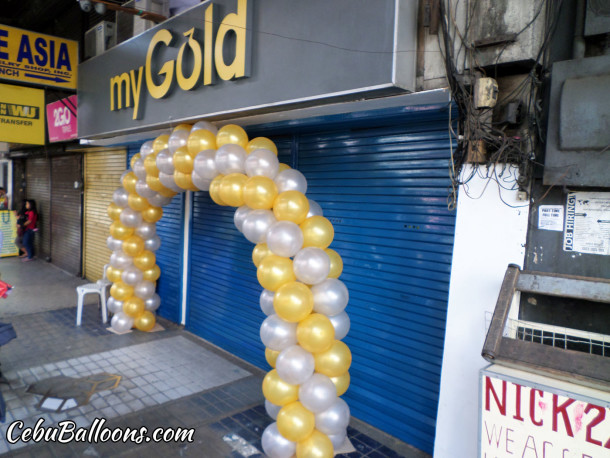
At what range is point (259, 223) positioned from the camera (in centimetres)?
380

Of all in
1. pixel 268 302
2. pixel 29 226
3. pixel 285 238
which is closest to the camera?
pixel 285 238

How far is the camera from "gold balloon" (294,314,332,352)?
3.53 meters

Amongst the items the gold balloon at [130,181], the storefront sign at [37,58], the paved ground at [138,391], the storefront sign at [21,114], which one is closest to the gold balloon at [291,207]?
the paved ground at [138,391]

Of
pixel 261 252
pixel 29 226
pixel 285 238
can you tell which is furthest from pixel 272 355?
pixel 29 226

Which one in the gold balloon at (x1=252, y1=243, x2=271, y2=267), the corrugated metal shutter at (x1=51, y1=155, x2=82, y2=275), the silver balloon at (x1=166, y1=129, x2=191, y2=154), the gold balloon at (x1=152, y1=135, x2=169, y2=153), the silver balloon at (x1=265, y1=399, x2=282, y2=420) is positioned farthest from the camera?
the corrugated metal shutter at (x1=51, y1=155, x2=82, y2=275)

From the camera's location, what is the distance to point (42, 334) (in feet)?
22.4

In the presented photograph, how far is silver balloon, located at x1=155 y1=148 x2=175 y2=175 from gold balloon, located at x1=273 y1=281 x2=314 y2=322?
8.11 ft

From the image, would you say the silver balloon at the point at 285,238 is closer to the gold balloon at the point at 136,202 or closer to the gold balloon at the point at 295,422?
the gold balloon at the point at 295,422

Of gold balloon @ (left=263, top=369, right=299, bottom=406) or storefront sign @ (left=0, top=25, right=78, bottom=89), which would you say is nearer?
gold balloon @ (left=263, top=369, right=299, bottom=406)

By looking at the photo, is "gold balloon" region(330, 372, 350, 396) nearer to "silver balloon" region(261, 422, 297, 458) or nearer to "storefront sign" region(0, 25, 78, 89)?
"silver balloon" region(261, 422, 297, 458)

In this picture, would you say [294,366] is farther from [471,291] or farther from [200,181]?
[200,181]

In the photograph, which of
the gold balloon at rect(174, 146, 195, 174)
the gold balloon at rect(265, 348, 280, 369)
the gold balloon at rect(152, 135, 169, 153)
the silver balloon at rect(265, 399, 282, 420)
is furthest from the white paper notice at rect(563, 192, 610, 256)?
the gold balloon at rect(152, 135, 169, 153)

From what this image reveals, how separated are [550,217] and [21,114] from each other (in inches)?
348

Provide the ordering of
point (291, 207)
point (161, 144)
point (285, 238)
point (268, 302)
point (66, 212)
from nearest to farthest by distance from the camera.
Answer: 1. point (285, 238)
2. point (291, 207)
3. point (268, 302)
4. point (161, 144)
5. point (66, 212)
